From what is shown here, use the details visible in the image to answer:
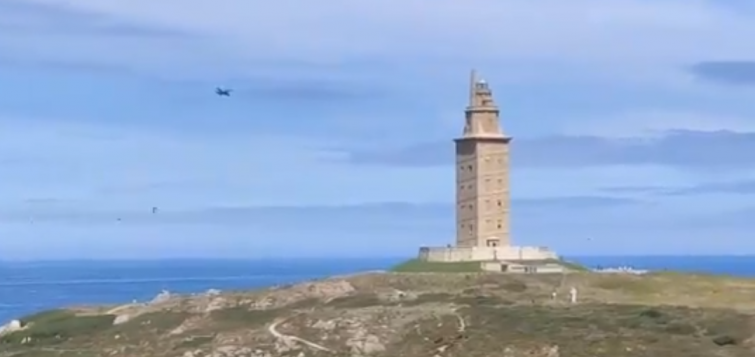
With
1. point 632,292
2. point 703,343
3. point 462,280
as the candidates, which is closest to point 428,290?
point 462,280

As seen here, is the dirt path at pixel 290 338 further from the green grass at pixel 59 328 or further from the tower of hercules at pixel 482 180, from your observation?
the tower of hercules at pixel 482 180

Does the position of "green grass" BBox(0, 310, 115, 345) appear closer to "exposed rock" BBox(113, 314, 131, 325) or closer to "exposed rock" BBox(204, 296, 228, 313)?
"exposed rock" BBox(113, 314, 131, 325)

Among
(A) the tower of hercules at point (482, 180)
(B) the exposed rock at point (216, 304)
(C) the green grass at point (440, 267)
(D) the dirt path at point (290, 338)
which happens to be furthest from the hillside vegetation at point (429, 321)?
(A) the tower of hercules at point (482, 180)

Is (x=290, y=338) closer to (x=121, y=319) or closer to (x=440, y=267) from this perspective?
(x=121, y=319)

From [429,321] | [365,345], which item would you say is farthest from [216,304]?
[365,345]

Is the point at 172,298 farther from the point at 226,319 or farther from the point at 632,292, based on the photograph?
the point at 632,292

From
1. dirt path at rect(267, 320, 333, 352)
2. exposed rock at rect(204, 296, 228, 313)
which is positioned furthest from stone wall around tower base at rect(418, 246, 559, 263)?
dirt path at rect(267, 320, 333, 352)
